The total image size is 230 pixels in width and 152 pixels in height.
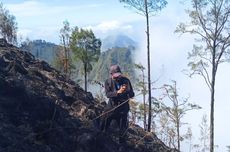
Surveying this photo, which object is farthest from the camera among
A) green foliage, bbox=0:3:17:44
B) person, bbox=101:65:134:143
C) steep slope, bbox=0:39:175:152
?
green foliage, bbox=0:3:17:44

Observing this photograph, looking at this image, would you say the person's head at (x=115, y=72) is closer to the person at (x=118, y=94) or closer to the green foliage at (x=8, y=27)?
the person at (x=118, y=94)

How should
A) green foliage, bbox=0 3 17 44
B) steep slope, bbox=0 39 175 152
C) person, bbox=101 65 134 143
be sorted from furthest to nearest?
green foliage, bbox=0 3 17 44 → person, bbox=101 65 134 143 → steep slope, bbox=0 39 175 152

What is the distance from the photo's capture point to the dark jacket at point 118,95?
974 cm

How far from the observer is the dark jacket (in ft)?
32.0

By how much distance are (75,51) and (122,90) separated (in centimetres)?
2621

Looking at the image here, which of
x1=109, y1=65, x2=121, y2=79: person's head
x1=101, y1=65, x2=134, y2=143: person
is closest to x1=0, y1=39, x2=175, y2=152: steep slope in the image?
x1=101, y1=65, x2=134, y2=143: person

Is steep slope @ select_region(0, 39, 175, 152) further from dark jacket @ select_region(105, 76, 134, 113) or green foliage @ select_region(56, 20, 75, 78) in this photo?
green foliage @ select_region(56, 20, 75, 78)

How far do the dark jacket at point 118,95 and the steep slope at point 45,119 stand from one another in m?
0.69

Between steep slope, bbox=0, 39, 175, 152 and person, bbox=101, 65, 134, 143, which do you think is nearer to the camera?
steep slope, bbox=0, 39, 175, 152

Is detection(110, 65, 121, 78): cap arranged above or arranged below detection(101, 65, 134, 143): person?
above

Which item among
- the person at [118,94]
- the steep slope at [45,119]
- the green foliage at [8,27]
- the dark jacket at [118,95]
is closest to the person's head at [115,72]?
the person at [118,94]

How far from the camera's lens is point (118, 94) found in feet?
31.9

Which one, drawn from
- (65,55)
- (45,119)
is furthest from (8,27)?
(45,119)

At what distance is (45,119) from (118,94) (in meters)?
1.47
